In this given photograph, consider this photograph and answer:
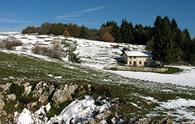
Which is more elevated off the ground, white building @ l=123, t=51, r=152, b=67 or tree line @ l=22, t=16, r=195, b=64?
tree line @ l=22, t=16, r=195, b=64

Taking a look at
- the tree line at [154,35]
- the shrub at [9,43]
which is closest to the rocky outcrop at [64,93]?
the tree line at [154,35]

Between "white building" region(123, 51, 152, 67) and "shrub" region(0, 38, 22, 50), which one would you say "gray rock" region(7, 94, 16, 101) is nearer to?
"white building" region(123, 51, 152, 67)

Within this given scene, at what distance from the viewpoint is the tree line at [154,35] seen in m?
94.2

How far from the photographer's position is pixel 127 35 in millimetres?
157875

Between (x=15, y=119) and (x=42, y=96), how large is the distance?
12.4 feet

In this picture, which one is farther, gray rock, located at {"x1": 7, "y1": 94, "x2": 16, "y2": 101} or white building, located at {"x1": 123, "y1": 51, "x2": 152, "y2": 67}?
white building, located at {"x1": 123, "y1": 51, "x2": 152, "y2": 67}

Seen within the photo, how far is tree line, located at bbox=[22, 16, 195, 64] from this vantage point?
94.2 meters

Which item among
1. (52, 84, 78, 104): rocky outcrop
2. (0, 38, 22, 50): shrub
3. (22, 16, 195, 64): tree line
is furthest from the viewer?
(0, 38, 22, 50): shrub

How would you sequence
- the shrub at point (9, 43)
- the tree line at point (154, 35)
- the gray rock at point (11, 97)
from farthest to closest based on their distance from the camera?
1. the shrub at point (9, 43)
2. the tree line at point (154, 35)
3. the gray rock at point (11, 97)

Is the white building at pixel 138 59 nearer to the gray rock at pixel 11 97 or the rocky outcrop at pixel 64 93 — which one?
the rocky outcrop at pixel 64 93

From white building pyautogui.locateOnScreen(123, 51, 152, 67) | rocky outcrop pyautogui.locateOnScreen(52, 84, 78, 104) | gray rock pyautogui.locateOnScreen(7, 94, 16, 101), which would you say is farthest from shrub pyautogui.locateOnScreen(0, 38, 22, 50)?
gray rock pyautogui.locateOnScreen(7, 94, 16, 101)

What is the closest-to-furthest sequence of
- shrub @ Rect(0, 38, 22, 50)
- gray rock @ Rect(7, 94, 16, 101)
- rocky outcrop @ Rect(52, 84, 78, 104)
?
1. gray rock @ Rect(7, 94, 16, 101)
2. rocky outcrop @ Rect(52, 84, 78, 104)
3. shrub @ Rect(0, 38, 22, 50)

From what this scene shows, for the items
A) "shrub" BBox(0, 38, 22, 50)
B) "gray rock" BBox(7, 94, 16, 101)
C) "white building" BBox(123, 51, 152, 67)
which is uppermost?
"shrub" BBox(0, 38, 22, 50)

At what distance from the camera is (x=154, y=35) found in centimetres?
10688
